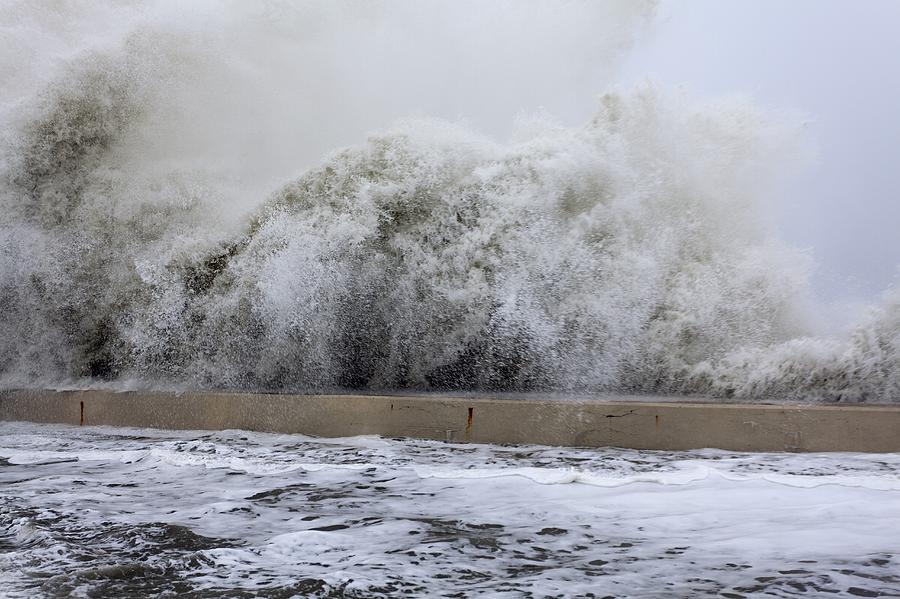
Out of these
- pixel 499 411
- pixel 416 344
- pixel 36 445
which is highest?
pixel 416 344

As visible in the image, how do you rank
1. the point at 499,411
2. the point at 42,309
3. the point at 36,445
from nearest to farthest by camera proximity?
the point at 499,411 → the point at 36,445 → the point at 42,309

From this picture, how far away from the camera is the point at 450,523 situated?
2.64 meters

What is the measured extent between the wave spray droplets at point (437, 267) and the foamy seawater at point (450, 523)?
1.32m

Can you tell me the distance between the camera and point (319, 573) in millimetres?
2086

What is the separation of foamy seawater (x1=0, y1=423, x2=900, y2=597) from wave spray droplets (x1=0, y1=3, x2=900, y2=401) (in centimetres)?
132

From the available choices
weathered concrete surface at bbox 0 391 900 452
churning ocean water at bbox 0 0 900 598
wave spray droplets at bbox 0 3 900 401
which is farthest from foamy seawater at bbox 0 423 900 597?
wave spray droplets at bbox 0 3 900 401

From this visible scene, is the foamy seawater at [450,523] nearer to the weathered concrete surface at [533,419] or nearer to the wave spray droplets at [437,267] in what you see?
the weathered concrete surface at [533,419]

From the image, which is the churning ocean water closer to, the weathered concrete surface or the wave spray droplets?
the wave spray droplets

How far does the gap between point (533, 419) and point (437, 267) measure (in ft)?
5.58

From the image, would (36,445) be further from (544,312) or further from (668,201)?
(668,201)

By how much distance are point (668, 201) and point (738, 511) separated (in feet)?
11.8

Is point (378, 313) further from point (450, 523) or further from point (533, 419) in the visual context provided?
point (450, 523)

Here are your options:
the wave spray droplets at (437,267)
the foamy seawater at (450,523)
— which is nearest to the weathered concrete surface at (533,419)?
the foamy seawater at (450,523)

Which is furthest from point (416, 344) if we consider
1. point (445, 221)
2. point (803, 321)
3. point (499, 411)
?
point (803, 321)
